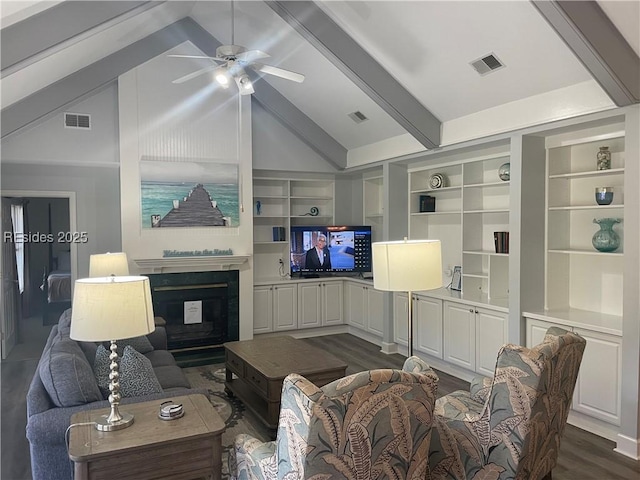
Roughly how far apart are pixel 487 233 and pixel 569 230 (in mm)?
1090

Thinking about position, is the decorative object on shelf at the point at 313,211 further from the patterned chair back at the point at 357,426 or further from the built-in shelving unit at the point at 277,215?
the patterned chair back at the point at 357,426

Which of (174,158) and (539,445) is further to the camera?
(174,158)

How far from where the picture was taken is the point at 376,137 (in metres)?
6.25

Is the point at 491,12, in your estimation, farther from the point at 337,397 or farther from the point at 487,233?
the point at 337,397

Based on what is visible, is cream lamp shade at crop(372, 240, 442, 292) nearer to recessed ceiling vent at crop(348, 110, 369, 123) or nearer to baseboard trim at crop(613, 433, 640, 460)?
baseboard trim at crop(613, 433, 640, 460)

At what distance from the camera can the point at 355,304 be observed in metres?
7.12

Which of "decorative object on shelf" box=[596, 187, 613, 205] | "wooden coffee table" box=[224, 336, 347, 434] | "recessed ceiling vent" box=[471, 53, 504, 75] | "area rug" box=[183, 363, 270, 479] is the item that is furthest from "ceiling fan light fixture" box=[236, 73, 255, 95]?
"decorative object on shelf" box=[596, 187, 613, 205]

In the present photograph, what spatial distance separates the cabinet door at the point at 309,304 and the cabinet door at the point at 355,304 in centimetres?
45

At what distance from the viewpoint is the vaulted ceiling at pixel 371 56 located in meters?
3.25

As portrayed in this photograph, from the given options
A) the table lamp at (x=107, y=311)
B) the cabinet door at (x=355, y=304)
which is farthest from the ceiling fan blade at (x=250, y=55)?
the cabinet door at (x=355, y=304)

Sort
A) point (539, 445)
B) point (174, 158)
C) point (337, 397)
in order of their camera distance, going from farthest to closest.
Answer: point (174, 158), point (539, 445), point (337, 397)

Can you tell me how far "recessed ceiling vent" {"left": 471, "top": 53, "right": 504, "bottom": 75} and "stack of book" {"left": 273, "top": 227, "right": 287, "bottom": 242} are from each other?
3831 millimetres

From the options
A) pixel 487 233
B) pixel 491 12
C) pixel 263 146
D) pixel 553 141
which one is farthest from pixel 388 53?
pixel 263 146

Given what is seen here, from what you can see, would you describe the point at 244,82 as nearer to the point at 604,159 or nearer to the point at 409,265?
the point at 409,265
